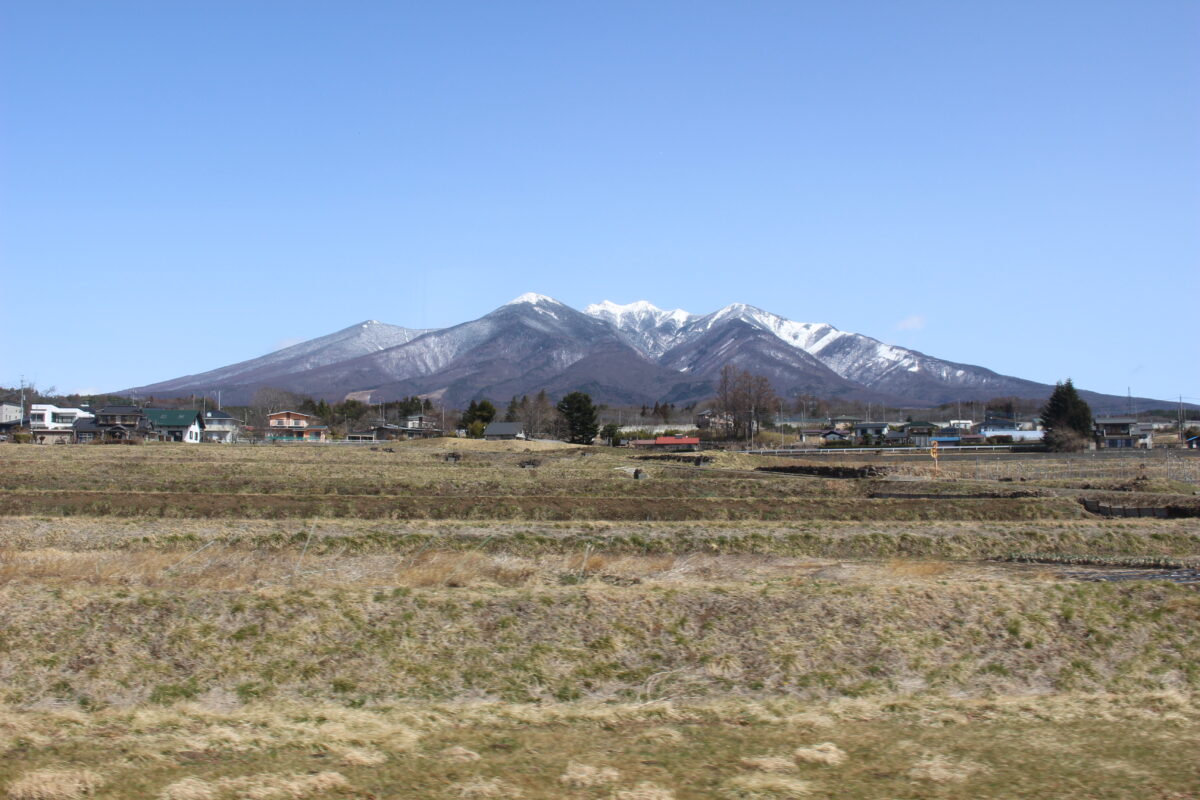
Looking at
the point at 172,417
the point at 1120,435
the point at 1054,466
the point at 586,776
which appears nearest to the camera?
the point at 586,776

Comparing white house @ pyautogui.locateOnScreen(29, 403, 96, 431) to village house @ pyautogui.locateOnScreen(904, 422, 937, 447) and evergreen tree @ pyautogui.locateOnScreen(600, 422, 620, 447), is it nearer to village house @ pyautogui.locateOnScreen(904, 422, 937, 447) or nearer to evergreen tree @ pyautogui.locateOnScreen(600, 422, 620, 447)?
evergreen tree @ pyautogui.locateOnScreen(600, 422, 620, 447)

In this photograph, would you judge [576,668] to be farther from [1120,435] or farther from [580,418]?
[1120,435]

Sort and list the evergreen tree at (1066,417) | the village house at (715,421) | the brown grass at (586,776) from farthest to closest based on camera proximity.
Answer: the village house at (715,421) → the evergreen tree at (1066,417) → the brown grass at (586,776)

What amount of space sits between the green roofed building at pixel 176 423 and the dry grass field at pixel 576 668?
293 ft

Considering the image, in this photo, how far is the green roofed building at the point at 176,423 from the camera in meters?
108

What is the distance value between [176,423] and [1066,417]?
336 feet

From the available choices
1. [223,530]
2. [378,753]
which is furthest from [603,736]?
[223,530]

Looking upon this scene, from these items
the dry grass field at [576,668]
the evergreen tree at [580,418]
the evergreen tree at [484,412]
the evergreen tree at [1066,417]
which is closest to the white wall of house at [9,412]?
the evergreen tree at [484,412]

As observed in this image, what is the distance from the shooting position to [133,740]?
35.4ft

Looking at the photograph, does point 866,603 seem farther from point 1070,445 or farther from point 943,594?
point 1070,445

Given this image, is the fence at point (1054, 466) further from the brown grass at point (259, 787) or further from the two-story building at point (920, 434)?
the brown grass at point (259, 787)

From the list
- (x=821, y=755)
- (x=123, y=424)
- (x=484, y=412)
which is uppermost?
(x=484, y=412)

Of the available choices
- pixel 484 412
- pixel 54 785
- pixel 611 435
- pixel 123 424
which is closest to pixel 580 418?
pixel 611 435

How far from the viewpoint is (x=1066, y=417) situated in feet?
326
